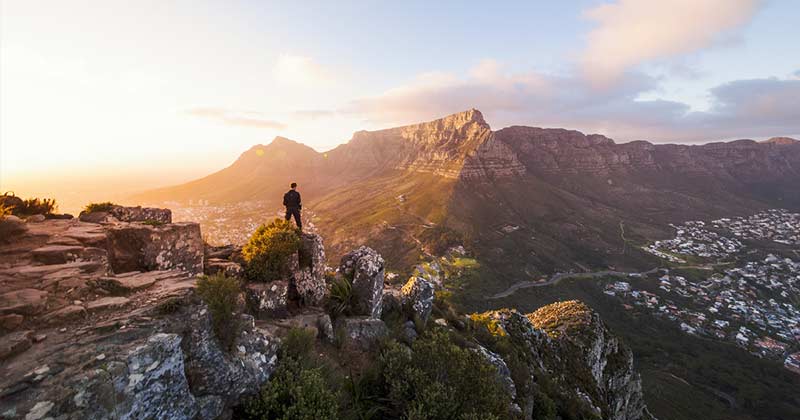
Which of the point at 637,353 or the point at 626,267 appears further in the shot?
the point at 626,267

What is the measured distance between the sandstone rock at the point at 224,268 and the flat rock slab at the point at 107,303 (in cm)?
390

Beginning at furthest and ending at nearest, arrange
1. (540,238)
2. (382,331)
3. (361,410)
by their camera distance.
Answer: (540,238) < (382,331) < (361,410)

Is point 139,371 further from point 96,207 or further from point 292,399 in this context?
point 96,207

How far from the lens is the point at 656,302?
105 meters

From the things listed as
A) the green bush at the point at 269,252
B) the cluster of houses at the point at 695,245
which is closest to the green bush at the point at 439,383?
the green bush at the point at 269,252

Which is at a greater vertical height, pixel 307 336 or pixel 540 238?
pixel 307 336

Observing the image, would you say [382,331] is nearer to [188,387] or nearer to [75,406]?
[188,387]

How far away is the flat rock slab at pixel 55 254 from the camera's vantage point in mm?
7930

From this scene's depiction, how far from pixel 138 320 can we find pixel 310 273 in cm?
697

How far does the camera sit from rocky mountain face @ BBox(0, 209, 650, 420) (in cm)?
480

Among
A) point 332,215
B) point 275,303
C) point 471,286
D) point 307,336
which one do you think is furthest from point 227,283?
point 332,215

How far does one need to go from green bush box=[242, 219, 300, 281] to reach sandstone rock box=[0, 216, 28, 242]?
19.8 ft

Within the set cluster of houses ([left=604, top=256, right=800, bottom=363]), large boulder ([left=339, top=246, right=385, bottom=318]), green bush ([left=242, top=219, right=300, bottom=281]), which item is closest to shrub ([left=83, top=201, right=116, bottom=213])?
green bush ([left=242, top=219, right=300, bottom=281])

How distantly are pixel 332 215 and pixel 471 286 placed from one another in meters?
109
